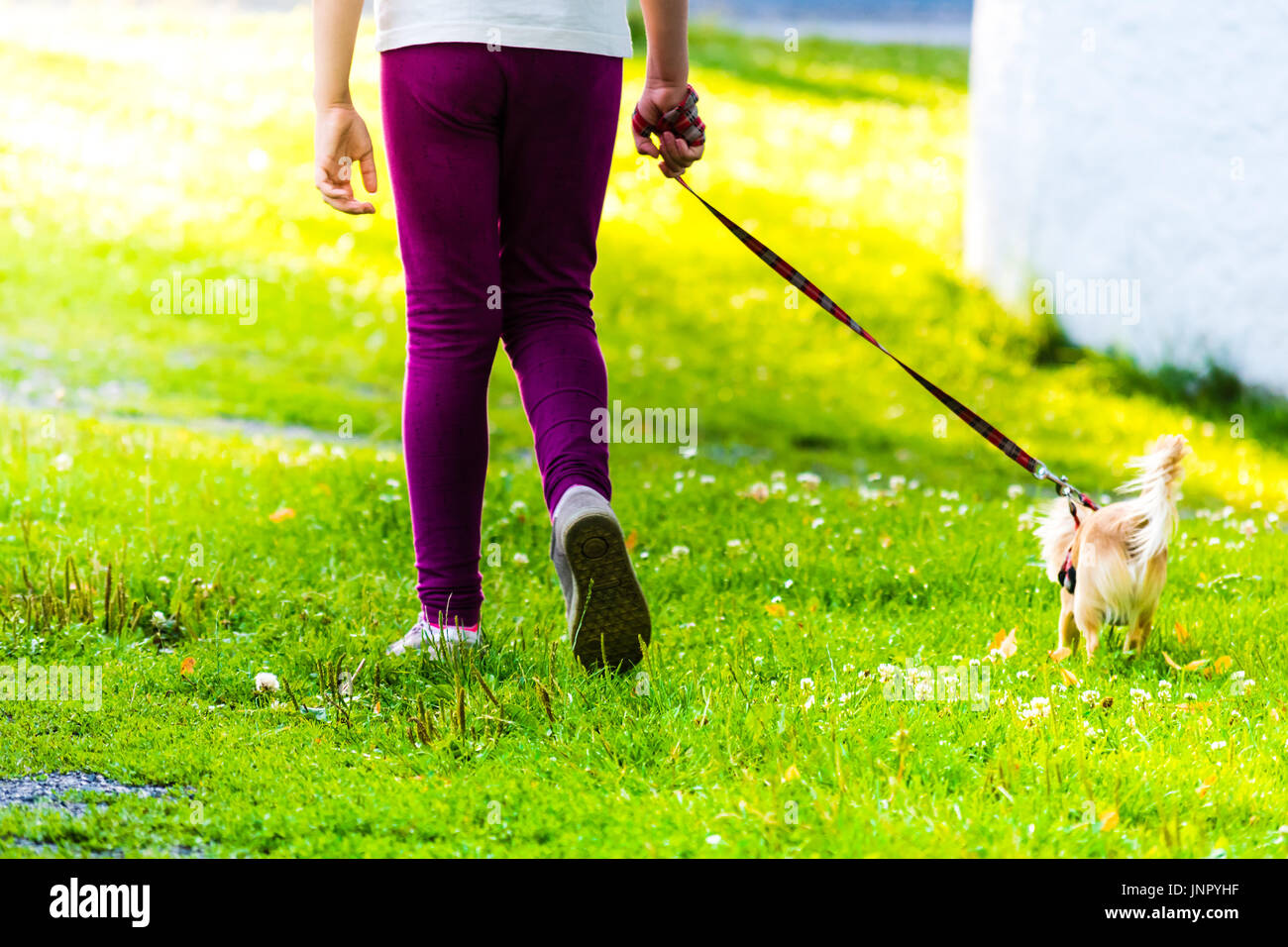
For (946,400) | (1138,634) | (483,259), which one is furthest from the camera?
(1138,634)

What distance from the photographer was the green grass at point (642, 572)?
2.74 meters

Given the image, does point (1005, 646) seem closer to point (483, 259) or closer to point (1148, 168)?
point (483, 259)

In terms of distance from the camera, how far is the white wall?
733cm

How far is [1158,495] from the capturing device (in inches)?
136

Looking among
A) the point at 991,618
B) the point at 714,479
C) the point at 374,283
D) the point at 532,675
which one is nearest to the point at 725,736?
the point at 532,675

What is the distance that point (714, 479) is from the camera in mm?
5773

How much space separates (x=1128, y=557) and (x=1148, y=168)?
16.5ft

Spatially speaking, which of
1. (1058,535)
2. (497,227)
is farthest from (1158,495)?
(497,227)

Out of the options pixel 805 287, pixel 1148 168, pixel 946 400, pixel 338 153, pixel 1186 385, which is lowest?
pixel 1186 385

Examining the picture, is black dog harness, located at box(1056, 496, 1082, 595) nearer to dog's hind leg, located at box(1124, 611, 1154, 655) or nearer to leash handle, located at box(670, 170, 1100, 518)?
leash handle, located at box(670, 170, 1100, 518)

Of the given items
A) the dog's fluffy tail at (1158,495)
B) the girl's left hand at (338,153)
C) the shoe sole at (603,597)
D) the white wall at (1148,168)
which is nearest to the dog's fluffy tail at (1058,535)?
the dog's fluffy tail at (1158,495)

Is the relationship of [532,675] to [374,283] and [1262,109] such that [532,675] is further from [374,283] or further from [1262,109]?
[374,283]

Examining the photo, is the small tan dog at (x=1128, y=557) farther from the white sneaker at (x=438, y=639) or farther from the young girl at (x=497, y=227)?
the white sneaker at (x=438, y=639)
